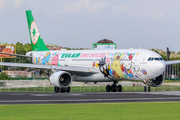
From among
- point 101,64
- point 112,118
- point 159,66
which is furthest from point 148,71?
point 112,118

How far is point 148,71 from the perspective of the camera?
120 ft

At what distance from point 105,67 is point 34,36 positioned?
14.9m

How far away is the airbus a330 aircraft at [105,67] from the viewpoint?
36.9 meters

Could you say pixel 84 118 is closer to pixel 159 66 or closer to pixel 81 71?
pixel 159 66

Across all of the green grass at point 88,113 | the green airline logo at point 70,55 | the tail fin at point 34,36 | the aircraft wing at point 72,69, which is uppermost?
the tail fin at point 34,36

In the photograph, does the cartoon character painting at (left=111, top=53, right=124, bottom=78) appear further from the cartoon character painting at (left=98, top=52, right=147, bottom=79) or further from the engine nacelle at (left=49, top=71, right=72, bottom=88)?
the engine nacelle at (left=49, top=71, right=72, bottom=88)

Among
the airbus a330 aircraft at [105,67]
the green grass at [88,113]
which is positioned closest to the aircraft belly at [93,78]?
Answer: the airbus a330 aircraft at [105,67]

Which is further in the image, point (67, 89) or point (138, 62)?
point (67, 89)

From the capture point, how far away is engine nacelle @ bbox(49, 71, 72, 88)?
3841cm

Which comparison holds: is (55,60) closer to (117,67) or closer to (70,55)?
(70,55)

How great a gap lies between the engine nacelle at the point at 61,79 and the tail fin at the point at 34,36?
12030 mm

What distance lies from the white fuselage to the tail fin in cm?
507

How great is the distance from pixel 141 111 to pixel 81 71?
890 inches

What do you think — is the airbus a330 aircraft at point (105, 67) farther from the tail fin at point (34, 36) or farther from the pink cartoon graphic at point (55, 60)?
the tail fin at point (34, 36)
